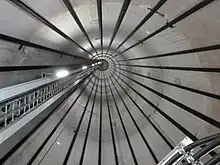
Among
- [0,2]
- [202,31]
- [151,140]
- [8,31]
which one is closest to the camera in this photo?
[0,2]

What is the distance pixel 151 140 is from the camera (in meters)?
4.18

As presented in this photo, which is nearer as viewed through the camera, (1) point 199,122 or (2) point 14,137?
(2) point 14,137

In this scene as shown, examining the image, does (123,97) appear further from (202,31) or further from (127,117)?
(202,31)

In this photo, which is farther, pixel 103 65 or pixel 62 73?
pixel 103 65

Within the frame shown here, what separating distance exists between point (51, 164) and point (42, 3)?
2250 millimetres

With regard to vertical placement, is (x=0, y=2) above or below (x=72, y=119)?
above

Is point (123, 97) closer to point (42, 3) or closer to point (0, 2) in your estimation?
point (42, 3)

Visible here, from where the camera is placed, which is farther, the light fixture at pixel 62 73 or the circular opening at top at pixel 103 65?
the circular opening at top at pixel 103 65

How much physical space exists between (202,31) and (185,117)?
Result: 1.27 meters

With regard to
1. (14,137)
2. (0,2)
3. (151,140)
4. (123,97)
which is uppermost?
(0,2)

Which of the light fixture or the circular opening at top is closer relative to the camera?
the light fixture

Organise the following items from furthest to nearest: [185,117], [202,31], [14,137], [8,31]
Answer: [185,117], [202,31], [8,31], [14,137]

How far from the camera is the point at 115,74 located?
655 centimetres

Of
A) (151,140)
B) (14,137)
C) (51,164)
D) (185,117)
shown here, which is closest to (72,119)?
(51,164)
